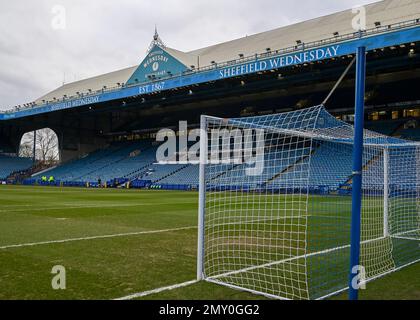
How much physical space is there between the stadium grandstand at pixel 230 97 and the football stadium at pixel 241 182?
0.17 metres

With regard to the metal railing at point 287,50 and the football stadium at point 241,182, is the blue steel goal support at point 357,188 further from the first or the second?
the metal railing at point 287,50

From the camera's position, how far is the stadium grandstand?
77.6 ft

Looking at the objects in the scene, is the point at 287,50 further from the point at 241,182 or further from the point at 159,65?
the point at 241,182

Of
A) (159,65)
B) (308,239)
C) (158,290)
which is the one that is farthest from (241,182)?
(159,65)

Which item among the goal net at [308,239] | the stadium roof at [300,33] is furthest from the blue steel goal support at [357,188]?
the stadium roof at [300,33]

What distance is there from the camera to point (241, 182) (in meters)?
10.1

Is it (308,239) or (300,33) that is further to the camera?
(300,33)

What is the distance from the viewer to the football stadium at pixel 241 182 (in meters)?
4.82

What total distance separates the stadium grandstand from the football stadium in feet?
0.56

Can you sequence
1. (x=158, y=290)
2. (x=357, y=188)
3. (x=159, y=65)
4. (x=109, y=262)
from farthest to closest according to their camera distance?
(x=159, y=65), (x=109, y=262), (x=158, y=290), (x=357, y=188)

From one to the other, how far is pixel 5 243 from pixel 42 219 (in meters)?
3.79

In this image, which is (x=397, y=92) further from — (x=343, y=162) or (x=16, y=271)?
(x=16, y=271)

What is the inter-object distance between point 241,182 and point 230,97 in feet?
99.8

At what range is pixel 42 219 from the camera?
1088cm
